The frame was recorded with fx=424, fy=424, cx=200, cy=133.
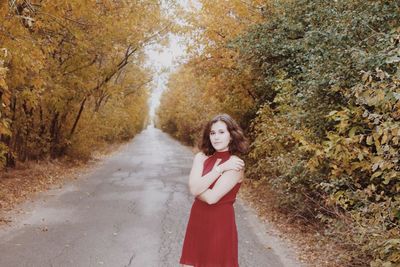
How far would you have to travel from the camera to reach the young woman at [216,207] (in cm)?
333

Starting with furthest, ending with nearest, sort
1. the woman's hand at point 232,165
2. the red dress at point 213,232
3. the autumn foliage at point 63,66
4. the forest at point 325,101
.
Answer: the autumn foliage at point 63,66
the forest at point 325,101
the red dress at point 213,232
the woman's hand at point 232,165

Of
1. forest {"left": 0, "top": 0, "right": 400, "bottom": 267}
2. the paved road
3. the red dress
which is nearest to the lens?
the red dress

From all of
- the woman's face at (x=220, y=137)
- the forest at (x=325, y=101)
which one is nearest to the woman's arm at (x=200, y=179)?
the woman's face at (x=220, y=137)

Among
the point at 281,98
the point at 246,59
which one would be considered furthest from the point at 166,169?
the point at 281,98

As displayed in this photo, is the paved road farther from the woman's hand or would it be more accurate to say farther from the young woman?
the woman's hand

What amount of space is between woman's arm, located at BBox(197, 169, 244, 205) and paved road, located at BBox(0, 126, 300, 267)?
345 centimetres

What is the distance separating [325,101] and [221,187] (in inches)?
198

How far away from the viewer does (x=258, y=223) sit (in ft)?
30.8

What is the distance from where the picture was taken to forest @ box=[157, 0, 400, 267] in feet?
16.2

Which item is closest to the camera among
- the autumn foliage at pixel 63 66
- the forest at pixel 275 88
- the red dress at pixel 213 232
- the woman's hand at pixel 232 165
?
the woman's hand at pixel 232 165

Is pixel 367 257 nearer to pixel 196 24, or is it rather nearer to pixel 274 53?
pixel 274 53

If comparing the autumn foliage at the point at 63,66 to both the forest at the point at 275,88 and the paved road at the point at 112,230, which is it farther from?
the paved road at the point at 112,230

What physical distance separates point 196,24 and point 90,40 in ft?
13.5

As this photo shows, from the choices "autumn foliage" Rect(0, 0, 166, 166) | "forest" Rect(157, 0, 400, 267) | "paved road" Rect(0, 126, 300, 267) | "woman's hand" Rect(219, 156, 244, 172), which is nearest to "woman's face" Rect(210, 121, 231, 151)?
"woman's hand" Rect(219, 156, 244, 172)
